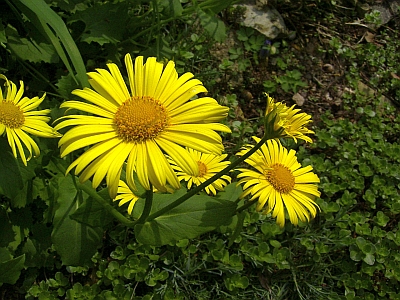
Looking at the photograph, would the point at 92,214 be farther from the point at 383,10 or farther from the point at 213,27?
the point at 383,10

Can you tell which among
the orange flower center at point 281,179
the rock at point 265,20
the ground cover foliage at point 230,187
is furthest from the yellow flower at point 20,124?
the rock at point 265,20

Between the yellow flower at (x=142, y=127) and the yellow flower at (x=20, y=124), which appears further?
the yellow flower at (x=20, y=124)

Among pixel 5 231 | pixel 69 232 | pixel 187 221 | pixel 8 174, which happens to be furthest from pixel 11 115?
pixel 187 221

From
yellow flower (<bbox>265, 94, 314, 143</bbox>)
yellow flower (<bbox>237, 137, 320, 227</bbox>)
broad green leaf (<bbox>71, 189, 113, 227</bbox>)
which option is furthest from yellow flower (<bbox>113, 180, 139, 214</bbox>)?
yellow flower (<bbox>265, 94, 314, 143</bbox>)

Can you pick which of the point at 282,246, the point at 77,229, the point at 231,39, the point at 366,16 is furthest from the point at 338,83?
the point at 77,229

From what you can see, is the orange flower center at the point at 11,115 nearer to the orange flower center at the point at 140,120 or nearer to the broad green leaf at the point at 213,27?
the orange flower center at the point at 140,120

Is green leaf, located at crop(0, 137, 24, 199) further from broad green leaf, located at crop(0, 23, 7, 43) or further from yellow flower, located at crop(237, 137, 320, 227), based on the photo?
yellow flower, located at crop(237, 137, 320, 227)
